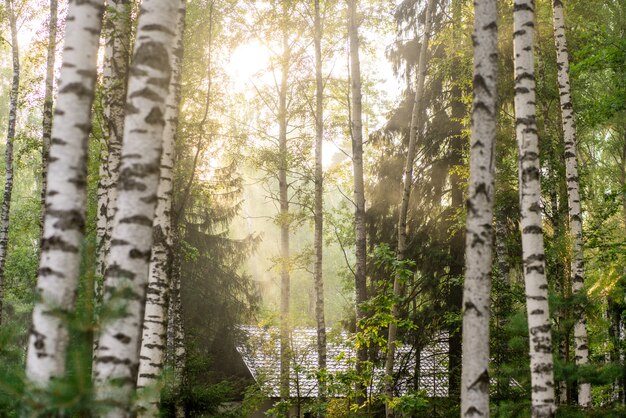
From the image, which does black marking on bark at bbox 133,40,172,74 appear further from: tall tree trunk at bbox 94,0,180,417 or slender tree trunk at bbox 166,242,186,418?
slender tree trunk at bbox 166,242,186,418

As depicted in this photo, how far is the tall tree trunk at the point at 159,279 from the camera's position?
651cm

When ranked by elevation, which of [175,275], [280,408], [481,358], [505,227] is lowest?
[280,408]

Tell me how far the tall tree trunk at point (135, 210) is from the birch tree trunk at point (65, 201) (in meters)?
0.26

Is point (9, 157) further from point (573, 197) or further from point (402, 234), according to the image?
point (573, 197)

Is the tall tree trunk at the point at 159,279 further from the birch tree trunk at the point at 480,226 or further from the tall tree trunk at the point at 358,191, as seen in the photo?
the tall tree trunk at the point at 358,191

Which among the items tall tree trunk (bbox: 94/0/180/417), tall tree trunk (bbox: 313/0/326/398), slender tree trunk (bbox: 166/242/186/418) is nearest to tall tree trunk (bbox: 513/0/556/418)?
tall tree trunk (bbox: 94/0/180/417)

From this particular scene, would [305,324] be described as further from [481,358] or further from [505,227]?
[481,358]

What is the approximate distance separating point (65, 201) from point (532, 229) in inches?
195

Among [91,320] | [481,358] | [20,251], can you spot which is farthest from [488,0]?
[20,251]

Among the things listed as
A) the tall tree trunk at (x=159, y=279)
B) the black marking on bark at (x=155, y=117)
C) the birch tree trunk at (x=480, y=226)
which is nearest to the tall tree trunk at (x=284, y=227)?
the tall tree trunk at (x=159, y=279)

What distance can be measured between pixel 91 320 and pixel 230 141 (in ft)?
43.8

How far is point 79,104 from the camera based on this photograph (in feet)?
14.3

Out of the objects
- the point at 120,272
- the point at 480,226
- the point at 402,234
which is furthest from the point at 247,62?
the point at 120,272

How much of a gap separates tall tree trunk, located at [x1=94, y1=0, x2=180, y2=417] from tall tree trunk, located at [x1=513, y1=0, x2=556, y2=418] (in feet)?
13.9
